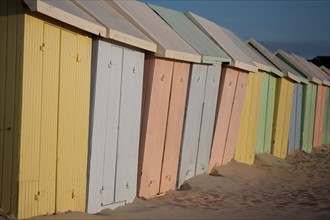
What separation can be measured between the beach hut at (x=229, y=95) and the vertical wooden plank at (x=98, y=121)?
475cm

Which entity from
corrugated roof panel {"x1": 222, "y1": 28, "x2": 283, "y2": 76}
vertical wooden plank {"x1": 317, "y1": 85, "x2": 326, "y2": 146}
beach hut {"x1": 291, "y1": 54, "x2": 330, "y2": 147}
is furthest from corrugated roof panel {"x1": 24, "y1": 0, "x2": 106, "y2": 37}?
vertical wooden plank {"x1": 317, "y1": 85, "x2": 326, "y2": 146}

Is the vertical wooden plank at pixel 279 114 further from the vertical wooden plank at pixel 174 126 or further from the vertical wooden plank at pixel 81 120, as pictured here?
the vertical wooden plank at pixel 81 120

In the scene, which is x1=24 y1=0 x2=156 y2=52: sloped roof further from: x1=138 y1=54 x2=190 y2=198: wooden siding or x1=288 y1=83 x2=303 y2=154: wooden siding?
x1=288 y1=83 x2=303 y2=154: wooden siding

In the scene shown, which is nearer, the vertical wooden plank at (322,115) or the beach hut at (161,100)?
the beach hut at (161,100)

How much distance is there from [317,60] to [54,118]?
3564 cm

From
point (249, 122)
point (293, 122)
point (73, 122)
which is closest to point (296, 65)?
point (293, 122)

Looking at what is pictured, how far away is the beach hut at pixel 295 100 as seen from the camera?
1795cm

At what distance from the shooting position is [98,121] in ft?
24.5

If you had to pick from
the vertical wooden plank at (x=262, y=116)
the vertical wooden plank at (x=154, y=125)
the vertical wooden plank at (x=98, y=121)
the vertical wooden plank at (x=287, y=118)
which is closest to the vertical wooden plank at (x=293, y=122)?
the vertical wooden plank at (x=287, y=118)

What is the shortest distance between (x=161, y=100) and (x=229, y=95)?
3.55m

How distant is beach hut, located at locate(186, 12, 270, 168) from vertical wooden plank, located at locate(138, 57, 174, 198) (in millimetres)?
2717

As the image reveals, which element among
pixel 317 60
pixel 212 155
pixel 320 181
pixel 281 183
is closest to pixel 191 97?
pixel 212 155

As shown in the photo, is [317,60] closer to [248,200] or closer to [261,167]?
[261,167]

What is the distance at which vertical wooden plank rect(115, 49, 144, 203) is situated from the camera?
323 inches
